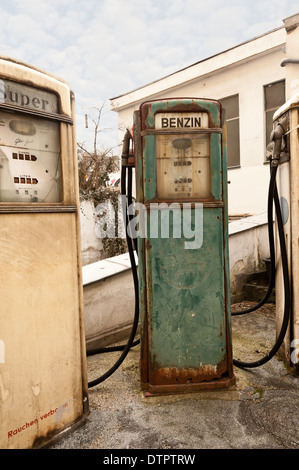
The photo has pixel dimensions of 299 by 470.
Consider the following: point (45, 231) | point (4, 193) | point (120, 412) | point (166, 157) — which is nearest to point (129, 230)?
point (166, 157)

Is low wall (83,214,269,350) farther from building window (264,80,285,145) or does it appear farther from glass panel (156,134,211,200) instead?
building window (264,80,285,145)

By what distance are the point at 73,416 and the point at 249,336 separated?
1.90 metres

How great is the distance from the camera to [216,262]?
87.8 inches

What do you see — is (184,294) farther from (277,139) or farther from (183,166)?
(277,139)

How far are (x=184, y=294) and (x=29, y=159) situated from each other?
1.28 meters

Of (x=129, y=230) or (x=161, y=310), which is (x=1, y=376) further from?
(x=129, y=230)

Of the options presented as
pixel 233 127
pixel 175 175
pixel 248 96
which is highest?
pixel 248 96

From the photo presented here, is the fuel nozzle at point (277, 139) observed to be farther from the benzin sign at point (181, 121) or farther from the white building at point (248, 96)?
the white building at point (248, 96)

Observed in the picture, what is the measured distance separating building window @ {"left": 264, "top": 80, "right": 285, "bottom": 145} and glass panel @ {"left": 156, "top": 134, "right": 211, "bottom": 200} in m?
6.71

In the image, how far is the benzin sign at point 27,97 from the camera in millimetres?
1574

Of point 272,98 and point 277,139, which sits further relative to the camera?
point 272,98

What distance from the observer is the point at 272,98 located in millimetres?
7980

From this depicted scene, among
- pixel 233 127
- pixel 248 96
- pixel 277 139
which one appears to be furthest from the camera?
pixel 233 127

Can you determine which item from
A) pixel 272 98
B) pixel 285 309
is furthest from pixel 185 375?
pixel 272 98
